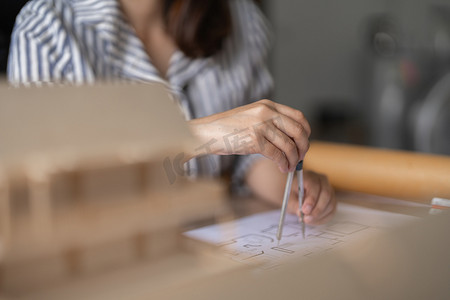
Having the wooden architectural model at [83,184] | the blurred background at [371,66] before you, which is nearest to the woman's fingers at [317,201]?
the wooden architectural model at [83,184]

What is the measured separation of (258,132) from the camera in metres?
0.22

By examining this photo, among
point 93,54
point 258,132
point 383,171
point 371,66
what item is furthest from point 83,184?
point 371,66

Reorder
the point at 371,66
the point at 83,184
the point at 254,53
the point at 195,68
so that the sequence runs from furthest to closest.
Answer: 1. the point at 371,66
2. the point at 254,53
3. the point at 195,68
4. the point at 83,184

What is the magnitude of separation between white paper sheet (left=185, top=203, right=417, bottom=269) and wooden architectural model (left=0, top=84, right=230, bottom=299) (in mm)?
33

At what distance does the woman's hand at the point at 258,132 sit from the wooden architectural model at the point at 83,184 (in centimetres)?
3

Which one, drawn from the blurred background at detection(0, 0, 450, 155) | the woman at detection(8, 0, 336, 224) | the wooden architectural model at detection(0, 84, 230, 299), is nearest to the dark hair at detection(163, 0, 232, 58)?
the woman at detection(8, 0, 336, 224)

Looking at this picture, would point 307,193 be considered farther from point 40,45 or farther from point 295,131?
point 40,45

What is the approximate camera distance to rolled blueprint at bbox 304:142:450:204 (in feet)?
1.19

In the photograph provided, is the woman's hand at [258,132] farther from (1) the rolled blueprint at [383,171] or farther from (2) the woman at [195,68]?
(1) the rolled blueprint at [383,171]

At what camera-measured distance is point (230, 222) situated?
0.92ft

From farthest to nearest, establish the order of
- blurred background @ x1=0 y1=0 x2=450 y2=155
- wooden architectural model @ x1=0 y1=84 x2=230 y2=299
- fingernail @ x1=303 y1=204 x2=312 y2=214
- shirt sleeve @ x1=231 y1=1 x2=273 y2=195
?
blurred background @ x1=0 y1=0 x2=450 y2=155
shirt sleeve @ x1=231 y1=1 x2=273 y2=195
fingernail @ x1=303 y1=204 x2=312 y2=214
wooden architectural model @ x1=0 y1=84 x2=230 y2=299

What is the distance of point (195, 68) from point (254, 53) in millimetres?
124

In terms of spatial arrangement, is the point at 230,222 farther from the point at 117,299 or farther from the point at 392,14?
the point at 392,14

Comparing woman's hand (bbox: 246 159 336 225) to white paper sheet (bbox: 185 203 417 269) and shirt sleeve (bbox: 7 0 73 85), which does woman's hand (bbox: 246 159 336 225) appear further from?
shirt sleeve (bbox: 7 0 73 85)
